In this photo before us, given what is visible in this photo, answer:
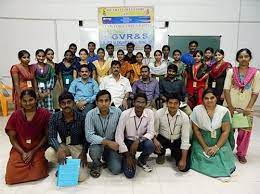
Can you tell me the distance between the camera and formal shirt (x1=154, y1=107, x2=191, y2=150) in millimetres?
2725

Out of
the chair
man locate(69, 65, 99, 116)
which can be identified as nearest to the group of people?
man locate(69, 65, 99, 116)

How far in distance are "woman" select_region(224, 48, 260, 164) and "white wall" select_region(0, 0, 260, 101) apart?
2744 millimetres

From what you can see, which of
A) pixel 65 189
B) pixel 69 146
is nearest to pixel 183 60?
pixel 69 146

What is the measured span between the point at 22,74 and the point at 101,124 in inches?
63.8

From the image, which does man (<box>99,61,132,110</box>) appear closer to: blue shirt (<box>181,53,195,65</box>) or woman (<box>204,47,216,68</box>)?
blue shirt (<box>181,53,195,65</box>)

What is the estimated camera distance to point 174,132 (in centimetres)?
284

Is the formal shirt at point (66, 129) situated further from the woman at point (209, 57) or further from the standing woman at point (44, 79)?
the woman at point (209, 57)

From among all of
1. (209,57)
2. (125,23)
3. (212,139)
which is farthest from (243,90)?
(125,23)

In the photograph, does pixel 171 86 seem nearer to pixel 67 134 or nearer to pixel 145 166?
pixel 145 166

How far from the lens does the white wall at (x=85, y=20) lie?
5504mm

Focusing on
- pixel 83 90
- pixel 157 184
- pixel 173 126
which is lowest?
pixel 157 184
